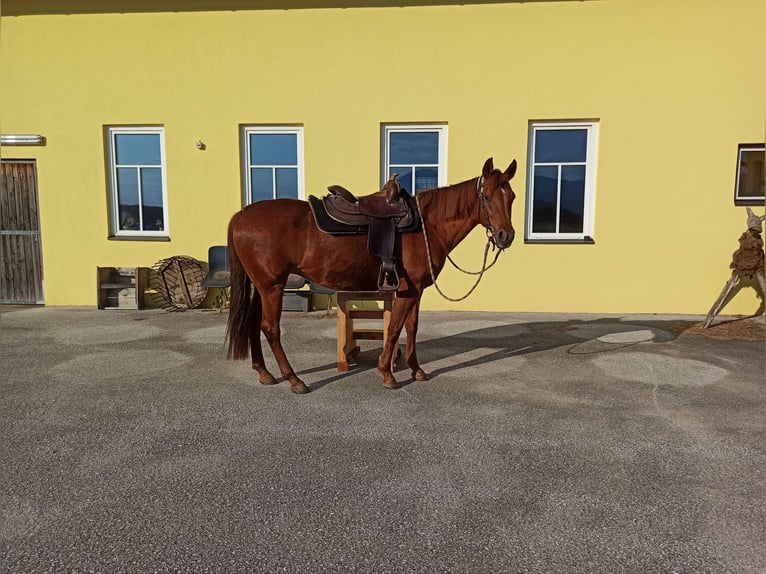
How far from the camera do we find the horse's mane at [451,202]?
12.8 feet

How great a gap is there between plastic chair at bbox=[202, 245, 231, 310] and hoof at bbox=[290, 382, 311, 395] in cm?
376

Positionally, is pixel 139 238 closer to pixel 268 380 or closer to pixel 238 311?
pixel 238 311

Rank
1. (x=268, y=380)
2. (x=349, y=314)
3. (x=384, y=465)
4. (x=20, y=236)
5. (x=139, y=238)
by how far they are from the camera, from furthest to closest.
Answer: (x=20, y=236) → (x=139, y=238) → (x=349, y=314) → (x=268, y=380) → (x=384, y=465)

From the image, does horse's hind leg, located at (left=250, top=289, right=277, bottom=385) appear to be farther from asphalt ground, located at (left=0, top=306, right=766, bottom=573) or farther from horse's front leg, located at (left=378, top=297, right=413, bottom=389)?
horse's front leg, located at (left=378, top=297, right=413, bottom=389)

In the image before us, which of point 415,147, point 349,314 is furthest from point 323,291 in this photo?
point 415,147

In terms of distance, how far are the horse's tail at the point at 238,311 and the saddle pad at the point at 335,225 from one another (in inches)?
29.4

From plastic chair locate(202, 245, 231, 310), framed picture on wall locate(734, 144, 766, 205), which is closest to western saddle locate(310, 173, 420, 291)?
plastic chair locate(202, 245, 231, 310)

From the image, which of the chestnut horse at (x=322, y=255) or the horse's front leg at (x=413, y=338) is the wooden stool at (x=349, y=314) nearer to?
the horse's front leg at (x=413, y=338)

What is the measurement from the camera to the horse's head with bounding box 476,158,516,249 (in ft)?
12.0

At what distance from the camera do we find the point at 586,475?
8.02 ft

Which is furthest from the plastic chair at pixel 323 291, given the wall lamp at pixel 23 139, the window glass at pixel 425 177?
the wall lamp at pixel 23 139

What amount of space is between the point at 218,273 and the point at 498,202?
5.17 metres

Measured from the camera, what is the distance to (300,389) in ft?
12.3

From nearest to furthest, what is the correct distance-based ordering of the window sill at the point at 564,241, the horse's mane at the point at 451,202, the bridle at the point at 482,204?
the bridle at the point at 482,204, the horse's mane at the point at 451,202, the window sill at the point at 564,241
